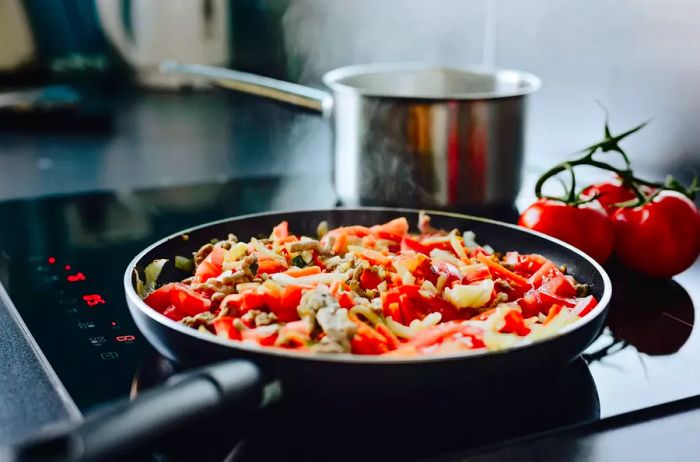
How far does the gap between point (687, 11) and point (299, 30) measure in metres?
0.83

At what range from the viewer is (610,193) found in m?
1.20

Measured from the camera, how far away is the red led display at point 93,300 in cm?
95

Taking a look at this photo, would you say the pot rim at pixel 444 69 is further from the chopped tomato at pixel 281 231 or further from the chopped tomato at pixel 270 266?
the chopped tomato at pixel 270 266

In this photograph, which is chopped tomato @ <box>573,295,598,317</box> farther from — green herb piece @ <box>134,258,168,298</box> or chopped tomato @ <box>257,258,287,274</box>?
green herb piece @ <box>134,258,168,298</box>

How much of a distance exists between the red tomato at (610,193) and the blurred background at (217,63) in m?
0.33

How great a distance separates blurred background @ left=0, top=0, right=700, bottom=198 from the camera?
1.58 meters

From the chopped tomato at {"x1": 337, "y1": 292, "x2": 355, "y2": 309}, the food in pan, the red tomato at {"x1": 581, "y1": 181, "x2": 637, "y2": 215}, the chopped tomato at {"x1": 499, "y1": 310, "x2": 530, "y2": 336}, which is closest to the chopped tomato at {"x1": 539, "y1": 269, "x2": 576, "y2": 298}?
the food in pan

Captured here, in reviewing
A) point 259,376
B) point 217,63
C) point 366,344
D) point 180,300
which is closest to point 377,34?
point 217,63

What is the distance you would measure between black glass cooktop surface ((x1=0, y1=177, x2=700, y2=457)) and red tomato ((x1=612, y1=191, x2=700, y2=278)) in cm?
2

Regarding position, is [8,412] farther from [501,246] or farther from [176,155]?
[176,155]

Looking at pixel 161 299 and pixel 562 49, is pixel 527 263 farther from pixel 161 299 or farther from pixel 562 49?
pixel 562 49

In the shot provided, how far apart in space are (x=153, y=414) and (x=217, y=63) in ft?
4.61

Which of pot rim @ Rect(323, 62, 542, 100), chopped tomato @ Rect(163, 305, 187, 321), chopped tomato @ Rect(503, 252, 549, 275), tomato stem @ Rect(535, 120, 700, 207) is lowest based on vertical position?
chopped tomato @ Rect(163, 305, 187, 321)

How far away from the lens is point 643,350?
2.84 ft
